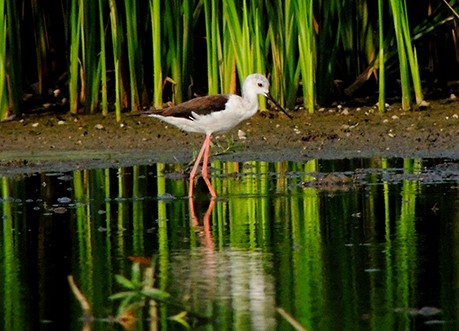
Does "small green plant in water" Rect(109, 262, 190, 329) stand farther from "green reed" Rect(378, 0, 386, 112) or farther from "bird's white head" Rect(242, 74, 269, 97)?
"green reed" Rect(378, 0, 386, 112)

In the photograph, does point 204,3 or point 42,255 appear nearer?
point 42,255

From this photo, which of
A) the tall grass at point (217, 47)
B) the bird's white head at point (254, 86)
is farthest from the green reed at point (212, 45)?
the bird's white head at point (254, 86)

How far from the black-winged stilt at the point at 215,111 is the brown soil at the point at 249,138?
52cm

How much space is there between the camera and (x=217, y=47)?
1444 centimetres

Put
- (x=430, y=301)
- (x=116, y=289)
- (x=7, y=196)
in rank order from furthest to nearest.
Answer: (x=7, y=196), (x=116, y=289), (x=430, y=301)

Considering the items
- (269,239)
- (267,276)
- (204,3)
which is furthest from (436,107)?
(267,276)

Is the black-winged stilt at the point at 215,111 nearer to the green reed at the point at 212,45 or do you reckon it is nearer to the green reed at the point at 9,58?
the green reed at the point at 212,45

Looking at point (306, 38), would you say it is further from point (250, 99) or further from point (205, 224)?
point (205, 224)

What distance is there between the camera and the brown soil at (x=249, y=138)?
512 inches

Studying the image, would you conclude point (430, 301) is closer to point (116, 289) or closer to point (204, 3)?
point (116, 289)

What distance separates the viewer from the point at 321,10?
50.9 ft

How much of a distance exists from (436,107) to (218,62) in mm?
2497

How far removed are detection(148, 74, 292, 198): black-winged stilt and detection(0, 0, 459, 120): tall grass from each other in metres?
2.12

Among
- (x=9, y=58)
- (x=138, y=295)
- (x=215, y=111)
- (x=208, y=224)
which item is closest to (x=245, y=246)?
(x=208, y=224)
